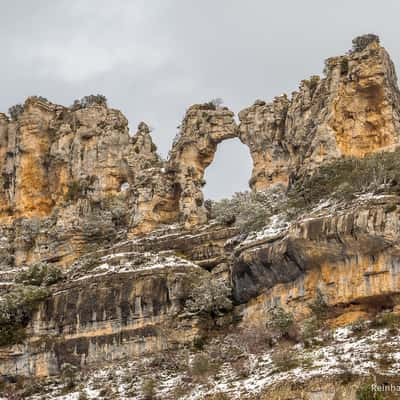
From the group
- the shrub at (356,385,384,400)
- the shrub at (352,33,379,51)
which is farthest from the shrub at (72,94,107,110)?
the shrub at (356,385,384,400)

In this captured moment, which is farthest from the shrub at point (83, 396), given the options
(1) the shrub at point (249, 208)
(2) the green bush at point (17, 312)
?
(1) the shrub at point (249, 208)

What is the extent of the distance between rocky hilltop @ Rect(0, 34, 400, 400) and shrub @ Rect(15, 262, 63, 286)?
0.16 m

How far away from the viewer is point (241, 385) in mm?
46562

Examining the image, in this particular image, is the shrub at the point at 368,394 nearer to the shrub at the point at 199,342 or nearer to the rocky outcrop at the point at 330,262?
the rocky outcrop at the point at 330,262

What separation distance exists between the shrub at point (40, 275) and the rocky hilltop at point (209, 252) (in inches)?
6.3

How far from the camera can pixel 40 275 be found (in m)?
66.9

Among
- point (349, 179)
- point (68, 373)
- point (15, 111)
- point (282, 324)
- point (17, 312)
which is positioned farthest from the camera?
point (15, 111)

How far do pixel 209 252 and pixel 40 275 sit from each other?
12272 mm

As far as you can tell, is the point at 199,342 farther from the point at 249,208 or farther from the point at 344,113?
the point at 344,113

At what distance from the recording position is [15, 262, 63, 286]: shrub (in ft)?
215

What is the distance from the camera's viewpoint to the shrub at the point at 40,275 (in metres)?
65.6

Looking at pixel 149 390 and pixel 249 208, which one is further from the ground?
pixel 249 208

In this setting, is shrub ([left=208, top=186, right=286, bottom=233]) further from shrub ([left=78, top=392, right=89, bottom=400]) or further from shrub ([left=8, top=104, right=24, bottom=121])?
shrub ([left=8, top=104, right=24, bottom=121])

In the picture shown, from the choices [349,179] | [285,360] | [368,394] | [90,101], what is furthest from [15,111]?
[368,394]
